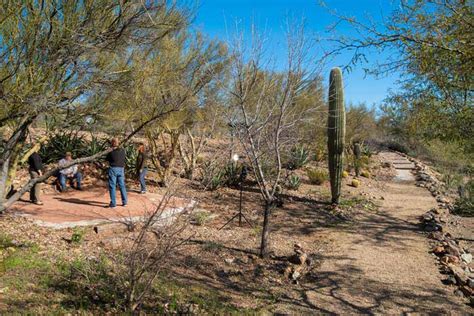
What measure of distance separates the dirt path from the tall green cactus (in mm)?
1526

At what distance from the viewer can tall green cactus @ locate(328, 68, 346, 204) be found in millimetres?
10078

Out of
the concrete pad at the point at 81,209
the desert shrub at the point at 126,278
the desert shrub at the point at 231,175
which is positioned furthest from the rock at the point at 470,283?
the desert shrub at the point at 231,175

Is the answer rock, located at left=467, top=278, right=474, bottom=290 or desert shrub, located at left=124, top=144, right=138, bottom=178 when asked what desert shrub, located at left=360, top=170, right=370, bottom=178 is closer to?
desert shrub, located at left=124, top=144, right=138, bottom=178

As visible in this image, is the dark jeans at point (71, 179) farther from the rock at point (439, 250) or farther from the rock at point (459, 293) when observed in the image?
the rock at point (459, 293)

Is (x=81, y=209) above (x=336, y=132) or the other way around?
the other way around

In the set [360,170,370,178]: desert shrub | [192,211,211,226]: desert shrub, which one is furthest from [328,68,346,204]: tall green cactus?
[360,170,370,178]: desert shrub

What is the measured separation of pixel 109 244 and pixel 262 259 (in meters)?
2.46

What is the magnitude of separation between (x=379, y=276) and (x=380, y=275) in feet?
0.16

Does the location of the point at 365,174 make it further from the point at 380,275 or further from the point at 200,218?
the point at 380,275

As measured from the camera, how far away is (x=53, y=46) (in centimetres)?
371

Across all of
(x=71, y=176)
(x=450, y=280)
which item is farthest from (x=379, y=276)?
(x=71, y=176)

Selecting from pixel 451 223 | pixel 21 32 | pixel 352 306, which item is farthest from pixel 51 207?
pixel 451 223

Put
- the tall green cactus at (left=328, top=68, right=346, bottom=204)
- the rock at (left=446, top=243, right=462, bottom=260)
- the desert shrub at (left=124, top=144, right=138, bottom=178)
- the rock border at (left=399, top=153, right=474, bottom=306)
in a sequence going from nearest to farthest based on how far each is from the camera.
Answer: the rock border at (left=399, top=153, right=474, bottom=306), the rock at (left=446, top=243, right=462, bottom=260), the tall green cactus at (left=328, top=68, right=346, bottom=204), the desert shrub at (left=124, top=144, right=138, bottom=178)

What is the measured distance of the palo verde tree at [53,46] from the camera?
11.6 ft
